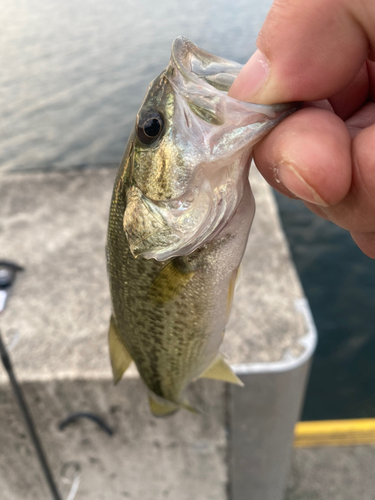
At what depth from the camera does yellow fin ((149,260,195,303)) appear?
1076 millimetres

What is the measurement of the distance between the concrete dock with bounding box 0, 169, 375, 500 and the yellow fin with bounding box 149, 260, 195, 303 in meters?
0.87

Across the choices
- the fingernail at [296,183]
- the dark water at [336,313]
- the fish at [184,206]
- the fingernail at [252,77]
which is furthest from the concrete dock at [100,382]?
the fingernail at [252,77]

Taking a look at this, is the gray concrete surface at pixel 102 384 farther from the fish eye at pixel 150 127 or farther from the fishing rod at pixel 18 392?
the fish eye at pixel 150 127

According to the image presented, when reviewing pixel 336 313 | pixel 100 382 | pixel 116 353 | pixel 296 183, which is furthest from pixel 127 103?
pixel 296 183

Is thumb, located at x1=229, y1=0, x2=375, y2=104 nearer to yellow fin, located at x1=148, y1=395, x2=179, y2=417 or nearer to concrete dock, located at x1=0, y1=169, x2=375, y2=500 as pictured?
yellow fin, located at x1=148, y1=395, x2=179, y2=417

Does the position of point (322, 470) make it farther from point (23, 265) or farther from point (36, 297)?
point (23, 265)

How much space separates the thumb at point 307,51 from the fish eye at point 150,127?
0.20 meters

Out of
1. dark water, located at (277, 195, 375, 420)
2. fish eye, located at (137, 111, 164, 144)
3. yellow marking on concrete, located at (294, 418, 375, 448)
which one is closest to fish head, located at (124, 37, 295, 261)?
fish eye, located at (137, 111, 164, 144)

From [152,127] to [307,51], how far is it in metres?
0.39

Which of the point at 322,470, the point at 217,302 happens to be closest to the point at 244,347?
the point at 217,302

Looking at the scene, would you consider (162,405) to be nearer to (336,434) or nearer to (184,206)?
(184,206)

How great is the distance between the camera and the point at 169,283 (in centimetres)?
109

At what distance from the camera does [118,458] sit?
211 cm

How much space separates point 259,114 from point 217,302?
0.56 m
